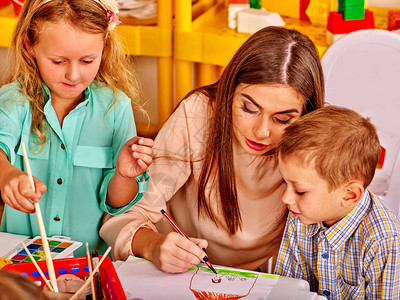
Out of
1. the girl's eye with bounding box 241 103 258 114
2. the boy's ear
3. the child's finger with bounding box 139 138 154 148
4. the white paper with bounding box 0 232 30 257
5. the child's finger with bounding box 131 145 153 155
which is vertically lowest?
the white paper with bounding box 0 232 30 257

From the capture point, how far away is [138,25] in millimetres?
2727

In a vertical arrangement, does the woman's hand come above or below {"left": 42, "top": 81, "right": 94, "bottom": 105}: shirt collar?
below

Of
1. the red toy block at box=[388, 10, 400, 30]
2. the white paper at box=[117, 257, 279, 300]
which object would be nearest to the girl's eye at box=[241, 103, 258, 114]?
the white paper at box=[117, 257, 279, 300]

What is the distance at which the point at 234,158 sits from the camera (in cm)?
148

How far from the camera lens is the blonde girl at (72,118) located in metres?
1.38

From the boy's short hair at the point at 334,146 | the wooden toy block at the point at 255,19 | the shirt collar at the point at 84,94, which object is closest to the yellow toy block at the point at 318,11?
the wooden toy block at the point at 255,19

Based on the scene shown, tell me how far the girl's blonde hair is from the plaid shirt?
1.97ft

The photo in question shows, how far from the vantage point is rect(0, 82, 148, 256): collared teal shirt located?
1.49m

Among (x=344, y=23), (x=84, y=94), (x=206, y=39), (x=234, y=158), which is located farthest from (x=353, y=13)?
(x=84, y=94)

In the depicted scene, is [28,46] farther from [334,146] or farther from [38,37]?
[334,146]

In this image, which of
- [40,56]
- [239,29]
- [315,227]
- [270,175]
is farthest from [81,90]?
[239,29]

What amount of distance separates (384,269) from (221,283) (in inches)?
12.4

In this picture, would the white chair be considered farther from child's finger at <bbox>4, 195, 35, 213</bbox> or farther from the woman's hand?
child's finger at <bbox>4, 195, 35, 213</bbox>

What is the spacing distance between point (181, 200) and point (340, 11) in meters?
1.22
